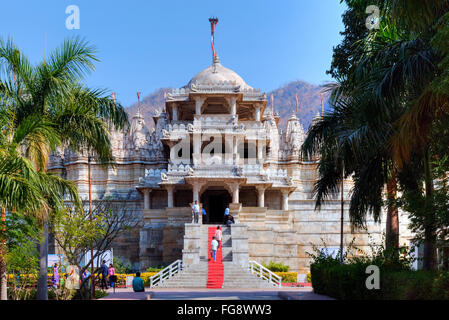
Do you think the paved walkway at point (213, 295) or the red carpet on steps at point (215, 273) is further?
the red carpet on steps at point (215, 273)

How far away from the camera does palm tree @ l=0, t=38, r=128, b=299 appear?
14312mm

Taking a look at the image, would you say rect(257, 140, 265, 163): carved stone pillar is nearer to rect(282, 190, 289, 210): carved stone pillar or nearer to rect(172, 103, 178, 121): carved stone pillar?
rect(282, 190, 289, 210): carved stone pillar

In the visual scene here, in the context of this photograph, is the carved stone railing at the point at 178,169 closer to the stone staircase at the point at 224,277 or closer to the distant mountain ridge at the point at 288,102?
the stone staircase at the point at 224,277

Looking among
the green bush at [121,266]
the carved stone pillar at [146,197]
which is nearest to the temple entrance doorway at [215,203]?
the carved stone pillar at [146,197]

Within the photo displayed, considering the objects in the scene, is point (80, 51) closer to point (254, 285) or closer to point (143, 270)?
point (254, 285)

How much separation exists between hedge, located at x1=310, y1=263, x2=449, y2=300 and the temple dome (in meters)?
22.8

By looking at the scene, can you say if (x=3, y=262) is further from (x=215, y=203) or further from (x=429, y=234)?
(x=215, y=203)

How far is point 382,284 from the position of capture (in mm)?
14750

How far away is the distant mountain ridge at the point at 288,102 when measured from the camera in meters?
160

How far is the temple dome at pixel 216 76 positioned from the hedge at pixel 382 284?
22801mm

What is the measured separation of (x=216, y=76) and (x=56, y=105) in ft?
87.4

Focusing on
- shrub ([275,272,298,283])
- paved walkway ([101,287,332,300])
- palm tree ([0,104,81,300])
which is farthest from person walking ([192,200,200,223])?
palm tree ([0,104,81,300])
